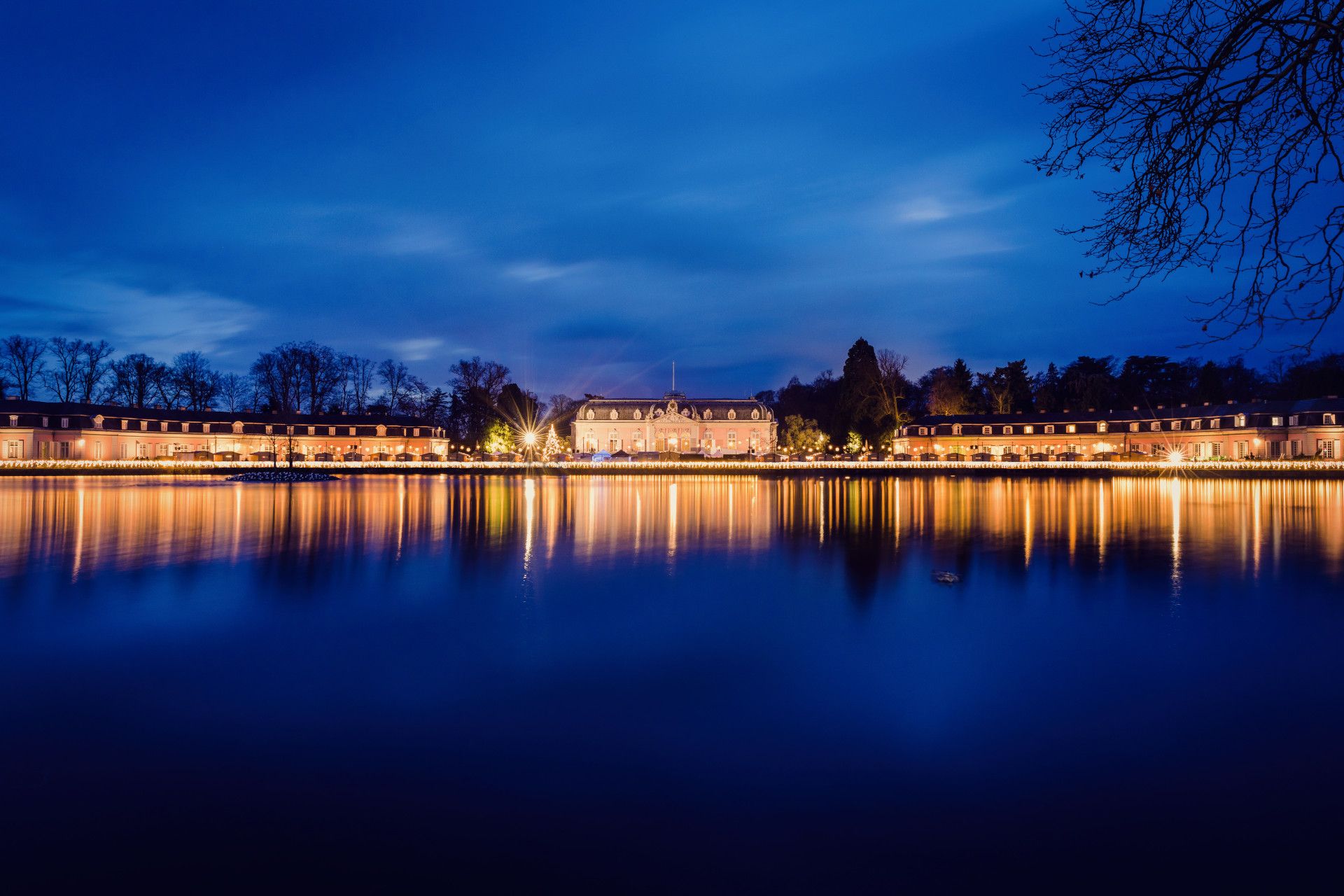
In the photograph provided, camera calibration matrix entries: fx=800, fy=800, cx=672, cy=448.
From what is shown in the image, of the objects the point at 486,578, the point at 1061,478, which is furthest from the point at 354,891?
the point at 1061,478

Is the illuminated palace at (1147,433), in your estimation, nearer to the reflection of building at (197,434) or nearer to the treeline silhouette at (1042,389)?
the treeline silhouette at (1042,389)

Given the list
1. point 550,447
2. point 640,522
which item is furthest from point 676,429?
point 640,522

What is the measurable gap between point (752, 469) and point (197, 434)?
51.2 m

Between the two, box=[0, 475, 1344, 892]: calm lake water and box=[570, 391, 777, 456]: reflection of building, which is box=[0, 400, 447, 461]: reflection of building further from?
box=[0, 475, 1344, 892]: calm lake water

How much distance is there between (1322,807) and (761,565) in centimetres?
969

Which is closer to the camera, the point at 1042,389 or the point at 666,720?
the point at 666,720

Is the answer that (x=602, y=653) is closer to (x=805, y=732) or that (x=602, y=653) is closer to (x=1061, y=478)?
(x=805, y=732)

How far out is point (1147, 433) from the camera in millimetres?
72438

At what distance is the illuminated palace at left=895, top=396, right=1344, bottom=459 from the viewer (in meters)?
61.4

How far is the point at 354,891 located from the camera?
4.10m

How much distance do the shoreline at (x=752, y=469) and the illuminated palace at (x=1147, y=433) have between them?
7332 millimetres

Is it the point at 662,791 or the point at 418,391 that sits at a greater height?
the point at 418,391

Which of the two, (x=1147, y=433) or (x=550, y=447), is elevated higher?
(x=1147, y=433)

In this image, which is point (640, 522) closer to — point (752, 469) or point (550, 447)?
point (752, 469)
